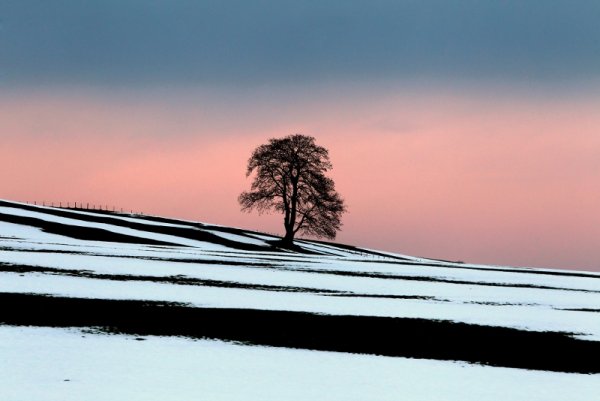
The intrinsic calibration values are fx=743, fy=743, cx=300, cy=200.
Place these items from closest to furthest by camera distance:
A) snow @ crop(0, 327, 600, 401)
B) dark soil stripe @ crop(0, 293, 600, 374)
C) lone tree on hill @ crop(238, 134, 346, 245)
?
snow @ crop(0, 327, 600, 401)
dark soil stripe @ crop(0, 293, 600, 374)
lone tree on hill @ crop(238, 134, 346, 245)

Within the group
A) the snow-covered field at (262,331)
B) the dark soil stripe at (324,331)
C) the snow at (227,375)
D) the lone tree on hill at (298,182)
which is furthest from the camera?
the lone tree on hill at (298,182)

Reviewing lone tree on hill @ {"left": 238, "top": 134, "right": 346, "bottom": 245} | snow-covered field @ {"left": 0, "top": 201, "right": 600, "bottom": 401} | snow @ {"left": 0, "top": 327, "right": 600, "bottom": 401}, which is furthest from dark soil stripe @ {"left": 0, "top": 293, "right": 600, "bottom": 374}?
lone tree on hill @ {"left": 238, "top": 134, "right": 346, "bottom": 245}

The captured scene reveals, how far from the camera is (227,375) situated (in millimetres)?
17422

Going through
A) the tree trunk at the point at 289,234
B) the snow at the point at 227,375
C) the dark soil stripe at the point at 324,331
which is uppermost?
the tree trunk at the point at 289,234

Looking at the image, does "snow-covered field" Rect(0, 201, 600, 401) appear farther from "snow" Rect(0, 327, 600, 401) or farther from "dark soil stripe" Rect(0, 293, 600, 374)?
"dark soil stripe" Rect(0, 293, 600, 374)

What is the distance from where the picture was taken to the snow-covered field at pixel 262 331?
16.5 m

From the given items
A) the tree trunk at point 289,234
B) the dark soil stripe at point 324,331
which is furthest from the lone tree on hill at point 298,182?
the dark soil stripe at point 324,331

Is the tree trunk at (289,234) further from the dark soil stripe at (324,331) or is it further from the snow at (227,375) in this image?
the snow at (227,375)

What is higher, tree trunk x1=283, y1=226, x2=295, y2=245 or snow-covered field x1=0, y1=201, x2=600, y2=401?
tree trunk x1=283, y1=226, x2=295, y2=245

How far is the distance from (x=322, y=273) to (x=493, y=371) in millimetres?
28141

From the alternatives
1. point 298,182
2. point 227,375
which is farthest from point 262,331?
point 298,182

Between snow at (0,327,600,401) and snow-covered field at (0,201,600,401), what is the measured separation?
0.05m

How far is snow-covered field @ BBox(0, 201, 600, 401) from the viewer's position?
1650cm

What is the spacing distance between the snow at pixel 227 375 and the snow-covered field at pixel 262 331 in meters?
0.05
